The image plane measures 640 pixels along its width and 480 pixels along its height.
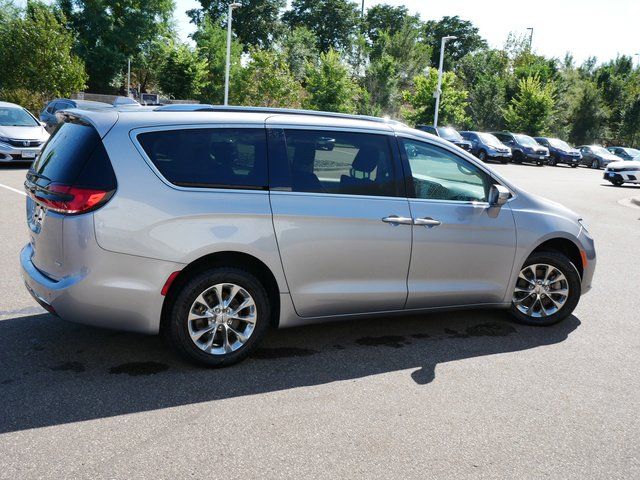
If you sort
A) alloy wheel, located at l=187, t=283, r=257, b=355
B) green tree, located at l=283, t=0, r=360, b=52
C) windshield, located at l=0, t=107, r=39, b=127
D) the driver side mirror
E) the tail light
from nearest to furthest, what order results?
the tail light < alloy wheel, located at l=187, t=283, r=257, b=355 < the driver side mirror < windshield, located at l=0, t=107, r=39, b=127 < green tree, located at l=283, t=0, r=360, b=52

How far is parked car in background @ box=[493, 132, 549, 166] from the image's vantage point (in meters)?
36.2

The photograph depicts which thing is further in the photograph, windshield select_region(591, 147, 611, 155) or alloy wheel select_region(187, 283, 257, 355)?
windshield select_region(591, 147, 611, 155)

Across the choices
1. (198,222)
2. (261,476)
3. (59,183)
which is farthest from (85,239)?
(261,476)

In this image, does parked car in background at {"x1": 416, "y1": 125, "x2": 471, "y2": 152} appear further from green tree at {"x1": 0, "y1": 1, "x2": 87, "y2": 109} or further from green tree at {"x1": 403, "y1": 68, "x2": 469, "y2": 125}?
green tree at {"x1": 0, "y1": 1, "x2": 87, "y2": 109}

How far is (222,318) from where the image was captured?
14.2ft

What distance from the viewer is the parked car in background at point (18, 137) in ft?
52.4

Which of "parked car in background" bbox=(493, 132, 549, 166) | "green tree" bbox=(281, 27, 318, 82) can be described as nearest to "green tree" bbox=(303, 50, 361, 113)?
"parked car in background" bbox=(493, 132, 549, 166)

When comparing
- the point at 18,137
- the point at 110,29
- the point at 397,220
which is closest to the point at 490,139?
the point at 18,137

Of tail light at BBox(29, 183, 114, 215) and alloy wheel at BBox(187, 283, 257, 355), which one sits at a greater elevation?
tail light at BBox(29, 183, 114, 215)

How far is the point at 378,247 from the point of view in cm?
473

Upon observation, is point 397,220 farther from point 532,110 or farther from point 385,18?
point 385,18

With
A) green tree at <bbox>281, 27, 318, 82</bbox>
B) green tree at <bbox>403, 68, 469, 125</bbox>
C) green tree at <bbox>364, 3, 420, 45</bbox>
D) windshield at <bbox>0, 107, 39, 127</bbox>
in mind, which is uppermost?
green tree at <bbox>364, 3, 420, 45</bbox>

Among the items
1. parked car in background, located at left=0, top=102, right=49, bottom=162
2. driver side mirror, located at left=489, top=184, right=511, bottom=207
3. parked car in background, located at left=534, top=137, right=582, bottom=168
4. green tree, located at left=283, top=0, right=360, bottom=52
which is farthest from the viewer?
green tree, located at left=283, top=0, right=360, bottom=52

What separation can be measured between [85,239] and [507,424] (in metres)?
2.78
